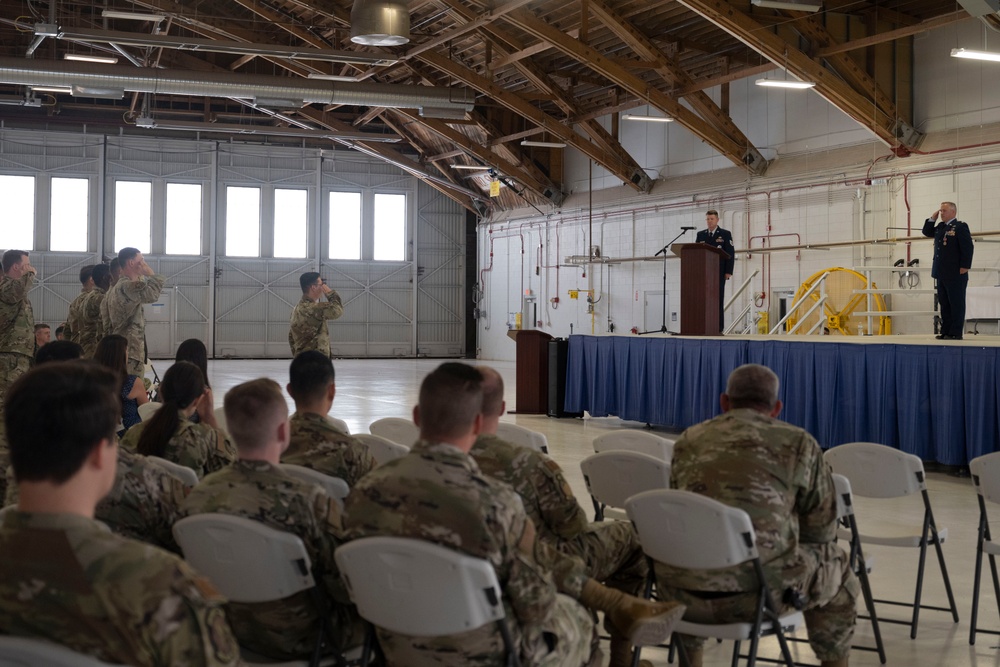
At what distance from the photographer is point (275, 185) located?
25625mm

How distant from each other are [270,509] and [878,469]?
2647mm

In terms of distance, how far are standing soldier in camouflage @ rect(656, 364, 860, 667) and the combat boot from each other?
0.17m

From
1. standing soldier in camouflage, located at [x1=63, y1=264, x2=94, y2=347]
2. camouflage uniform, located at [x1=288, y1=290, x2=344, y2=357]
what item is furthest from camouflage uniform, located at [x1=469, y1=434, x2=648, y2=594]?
standing soldier in camouflage, located at [x1=63, y1=264, x2=94, y2=347]

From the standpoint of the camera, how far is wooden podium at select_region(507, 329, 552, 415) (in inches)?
488

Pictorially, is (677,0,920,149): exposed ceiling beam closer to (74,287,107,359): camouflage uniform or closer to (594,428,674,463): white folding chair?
(74,287,107,359): camouflage uniform

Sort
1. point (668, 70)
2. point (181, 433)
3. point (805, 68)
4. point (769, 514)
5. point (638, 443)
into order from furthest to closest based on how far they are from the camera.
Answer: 1. point (668, 70)
2. point (805, 68)
3. point (638, 443)
4. point (181, 433)
5. point (769, 514)

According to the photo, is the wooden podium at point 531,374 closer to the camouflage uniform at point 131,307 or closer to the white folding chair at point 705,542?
the camouflage uniform at point 131,307

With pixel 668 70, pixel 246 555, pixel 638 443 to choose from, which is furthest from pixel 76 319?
pixel 668 70

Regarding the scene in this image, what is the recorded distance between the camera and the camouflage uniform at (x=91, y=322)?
26.3ft

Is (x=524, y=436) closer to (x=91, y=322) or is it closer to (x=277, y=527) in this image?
(x=277, y=527)

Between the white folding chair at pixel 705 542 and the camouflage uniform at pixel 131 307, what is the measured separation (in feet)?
17.2

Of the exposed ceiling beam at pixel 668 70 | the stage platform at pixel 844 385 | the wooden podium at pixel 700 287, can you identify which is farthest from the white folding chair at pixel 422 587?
the exposed ceiling beam at pixel 668 70

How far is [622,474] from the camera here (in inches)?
149

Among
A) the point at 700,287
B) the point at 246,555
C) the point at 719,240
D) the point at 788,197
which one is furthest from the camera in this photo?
the point at 788,197
